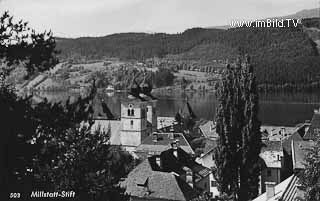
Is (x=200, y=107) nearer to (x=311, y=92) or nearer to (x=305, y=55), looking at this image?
(x=311, y=92)

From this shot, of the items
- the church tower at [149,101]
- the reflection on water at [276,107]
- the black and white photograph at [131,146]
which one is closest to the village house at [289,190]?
the black and white photograph at [131,146]

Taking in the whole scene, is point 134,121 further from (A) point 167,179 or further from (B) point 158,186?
(B) point 158,186

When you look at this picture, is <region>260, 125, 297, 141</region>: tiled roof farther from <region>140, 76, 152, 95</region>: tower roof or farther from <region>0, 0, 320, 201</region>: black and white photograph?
<region>140, 76, 152, 95</region>: tower roof

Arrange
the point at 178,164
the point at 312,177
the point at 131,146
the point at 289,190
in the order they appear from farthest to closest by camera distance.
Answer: the point at 131,146 < the point at 178,164 < the point at 289,190 < the point at 312,177

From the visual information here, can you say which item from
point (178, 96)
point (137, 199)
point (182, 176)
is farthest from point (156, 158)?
point (178, 96)

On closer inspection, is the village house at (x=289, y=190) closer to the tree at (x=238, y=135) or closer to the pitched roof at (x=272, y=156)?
the tree at (x=238, y=135)

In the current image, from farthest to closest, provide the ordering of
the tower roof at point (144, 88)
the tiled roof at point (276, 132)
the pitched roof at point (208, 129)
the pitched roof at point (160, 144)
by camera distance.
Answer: the pitched roof at point (208, 129) < the tower roof at point (144, 88) < the tiled roof at point (276, 132) < the pitched roof at point (160, 144)

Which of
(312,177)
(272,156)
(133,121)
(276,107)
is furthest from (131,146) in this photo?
(276,107)

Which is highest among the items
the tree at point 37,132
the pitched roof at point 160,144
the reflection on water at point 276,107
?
the tree at point 37,132
